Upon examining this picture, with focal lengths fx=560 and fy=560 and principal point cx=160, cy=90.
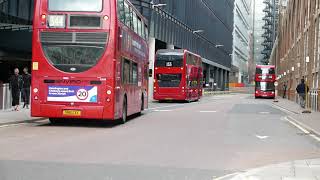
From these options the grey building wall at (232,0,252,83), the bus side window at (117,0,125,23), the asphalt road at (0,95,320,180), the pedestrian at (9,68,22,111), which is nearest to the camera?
the asphalt road at (0,95,320,180)

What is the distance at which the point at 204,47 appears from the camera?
8206cm

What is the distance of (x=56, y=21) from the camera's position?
17.5 meters

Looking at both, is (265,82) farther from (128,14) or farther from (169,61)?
(128,14)

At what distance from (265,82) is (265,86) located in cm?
50

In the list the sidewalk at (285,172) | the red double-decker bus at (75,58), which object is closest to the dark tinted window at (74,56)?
the red double-decker bus at (75,58)

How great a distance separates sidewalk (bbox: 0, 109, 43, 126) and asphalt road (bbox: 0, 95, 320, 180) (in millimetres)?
628

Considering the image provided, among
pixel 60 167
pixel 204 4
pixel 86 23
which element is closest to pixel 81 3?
pixel 86 23

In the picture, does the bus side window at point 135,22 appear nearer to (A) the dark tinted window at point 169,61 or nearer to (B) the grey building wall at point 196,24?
(A) the dark tinted window at point 169,61

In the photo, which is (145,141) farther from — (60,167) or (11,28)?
(11,28)

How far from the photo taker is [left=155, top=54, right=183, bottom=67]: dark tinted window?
4331 cm

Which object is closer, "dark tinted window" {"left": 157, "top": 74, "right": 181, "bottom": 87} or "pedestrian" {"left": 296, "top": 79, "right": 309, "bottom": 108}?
"pedestrian" {"left": 296, "top": 79, "right": 309, "bottom": 108}

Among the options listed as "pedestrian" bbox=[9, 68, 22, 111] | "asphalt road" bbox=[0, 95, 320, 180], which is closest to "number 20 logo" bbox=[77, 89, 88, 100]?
"asphalt road" bbox=[0, 95, 320, 180]

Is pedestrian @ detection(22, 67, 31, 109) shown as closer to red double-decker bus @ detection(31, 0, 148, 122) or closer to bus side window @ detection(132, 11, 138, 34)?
bus side window @ detection(132, 11, 138, 34)

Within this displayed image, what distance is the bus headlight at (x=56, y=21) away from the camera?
1753 cm
